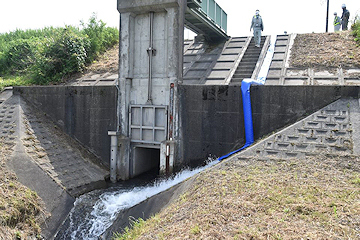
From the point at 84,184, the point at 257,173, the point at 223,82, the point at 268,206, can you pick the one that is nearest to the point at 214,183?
the point at 257,173

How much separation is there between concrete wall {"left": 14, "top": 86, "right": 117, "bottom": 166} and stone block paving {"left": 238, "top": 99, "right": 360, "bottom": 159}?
716cm

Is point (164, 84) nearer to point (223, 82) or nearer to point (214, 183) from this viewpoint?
point (223, 82)

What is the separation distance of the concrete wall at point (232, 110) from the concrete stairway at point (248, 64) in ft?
8.34

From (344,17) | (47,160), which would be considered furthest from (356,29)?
(47,160)

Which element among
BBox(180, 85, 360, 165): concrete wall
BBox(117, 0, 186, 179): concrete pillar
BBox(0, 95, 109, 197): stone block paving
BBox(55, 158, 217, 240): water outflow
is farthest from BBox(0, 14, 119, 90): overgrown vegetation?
BBox(55, 158, 217, 240): water outflow

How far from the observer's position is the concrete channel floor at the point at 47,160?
10.1m

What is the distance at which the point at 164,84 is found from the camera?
12.7 m

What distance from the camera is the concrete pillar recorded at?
12.4 metres

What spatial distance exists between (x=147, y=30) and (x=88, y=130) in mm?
5296

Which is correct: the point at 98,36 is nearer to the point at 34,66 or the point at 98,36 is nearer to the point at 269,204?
the point at 34,66

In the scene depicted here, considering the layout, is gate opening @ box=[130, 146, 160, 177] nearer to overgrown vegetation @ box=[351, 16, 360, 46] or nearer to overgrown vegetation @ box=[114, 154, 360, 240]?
overgrown vegetation @ box=[114, 154, 360, 240]

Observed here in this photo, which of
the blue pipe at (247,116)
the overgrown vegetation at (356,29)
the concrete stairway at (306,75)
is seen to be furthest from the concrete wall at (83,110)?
the overgrown vegetation at (356,29)

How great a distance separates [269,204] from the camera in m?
5.71

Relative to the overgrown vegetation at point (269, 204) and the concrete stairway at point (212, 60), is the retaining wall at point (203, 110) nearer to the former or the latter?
the concrete stairway at point (212, 60)
